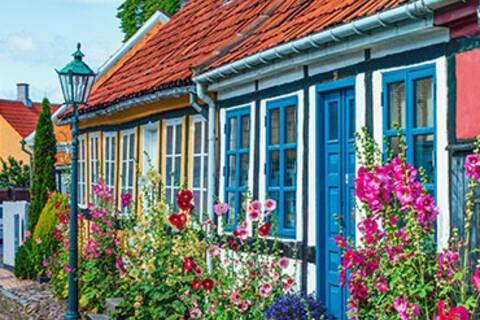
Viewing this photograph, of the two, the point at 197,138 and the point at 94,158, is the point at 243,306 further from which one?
the point at 94,158

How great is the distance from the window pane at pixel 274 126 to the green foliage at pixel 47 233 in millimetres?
6578

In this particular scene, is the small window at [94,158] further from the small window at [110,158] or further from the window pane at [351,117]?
the window pane at [351,117]

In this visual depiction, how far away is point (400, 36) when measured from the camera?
21.4 ft

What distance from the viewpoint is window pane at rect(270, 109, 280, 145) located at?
885cm

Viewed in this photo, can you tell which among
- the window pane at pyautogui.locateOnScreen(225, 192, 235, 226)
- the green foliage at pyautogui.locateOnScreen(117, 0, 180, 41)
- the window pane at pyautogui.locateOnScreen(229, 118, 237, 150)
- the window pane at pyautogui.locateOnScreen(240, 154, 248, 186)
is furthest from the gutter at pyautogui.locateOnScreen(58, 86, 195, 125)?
the green foliage at pyautogui.locateOnScreen(117, 0, 180, 41)

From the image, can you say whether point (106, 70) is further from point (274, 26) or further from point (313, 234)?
point (313, 234)

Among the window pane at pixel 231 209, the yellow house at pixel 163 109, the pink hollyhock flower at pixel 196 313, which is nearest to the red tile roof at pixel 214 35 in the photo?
the yellow house at pixel 163 109

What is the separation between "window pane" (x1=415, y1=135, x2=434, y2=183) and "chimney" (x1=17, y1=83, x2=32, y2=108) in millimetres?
38496

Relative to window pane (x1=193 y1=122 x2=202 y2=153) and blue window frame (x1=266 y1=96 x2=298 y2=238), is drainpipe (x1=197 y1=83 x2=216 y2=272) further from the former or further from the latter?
blue window frame (x1=266 y1=96 x2=298 y2=238)

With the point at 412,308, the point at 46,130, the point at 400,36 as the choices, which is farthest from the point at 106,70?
the point at 412,308

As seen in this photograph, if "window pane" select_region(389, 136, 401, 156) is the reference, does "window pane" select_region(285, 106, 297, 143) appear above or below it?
above

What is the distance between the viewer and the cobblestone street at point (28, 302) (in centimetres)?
1162

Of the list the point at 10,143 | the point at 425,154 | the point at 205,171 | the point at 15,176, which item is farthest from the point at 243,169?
the point at 10,143

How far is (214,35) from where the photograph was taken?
39.7 ft
